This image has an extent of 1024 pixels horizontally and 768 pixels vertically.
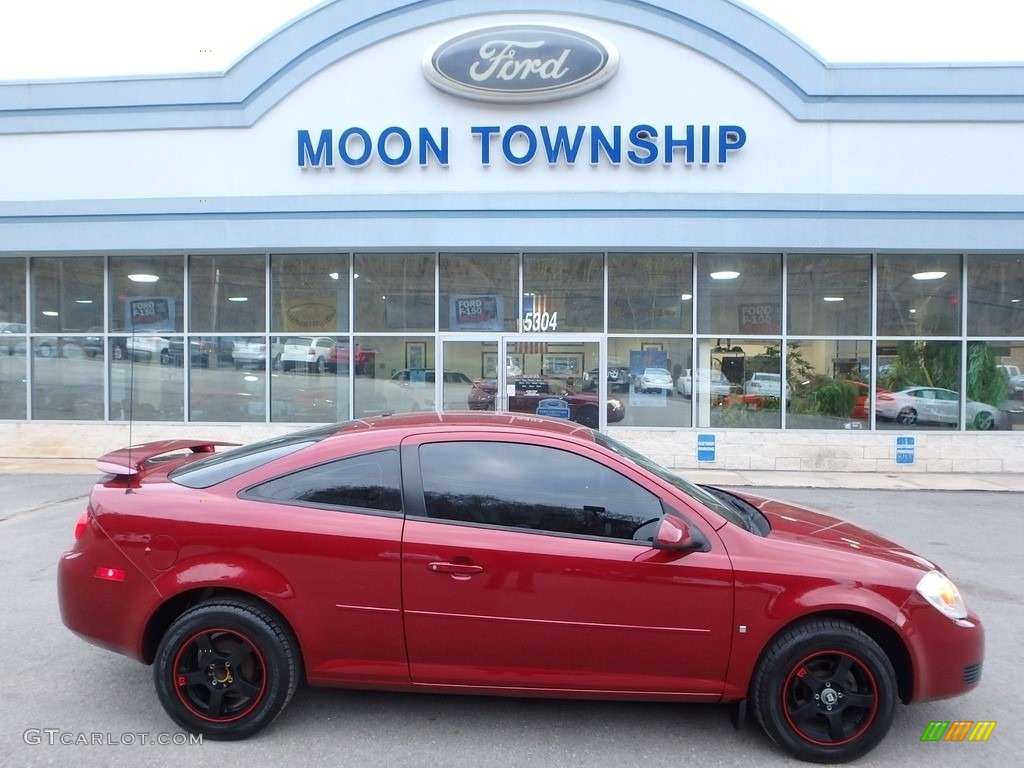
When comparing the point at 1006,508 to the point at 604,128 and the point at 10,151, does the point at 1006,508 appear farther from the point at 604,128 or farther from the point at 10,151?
the point at 10,151

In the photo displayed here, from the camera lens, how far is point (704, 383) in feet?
40.1

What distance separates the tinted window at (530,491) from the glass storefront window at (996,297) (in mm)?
11428

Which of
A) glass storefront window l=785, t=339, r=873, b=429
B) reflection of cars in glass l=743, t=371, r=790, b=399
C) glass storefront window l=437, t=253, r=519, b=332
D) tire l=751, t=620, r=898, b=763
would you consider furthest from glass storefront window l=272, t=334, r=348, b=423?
tire l=751, t=620, r=898, b=763

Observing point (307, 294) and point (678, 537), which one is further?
point (307, 294)

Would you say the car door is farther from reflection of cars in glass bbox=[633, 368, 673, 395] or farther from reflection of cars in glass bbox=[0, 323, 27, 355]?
reflection of cars in glass bbox=[0, 323, 27, 355]

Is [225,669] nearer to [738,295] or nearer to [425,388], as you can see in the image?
[425,388]

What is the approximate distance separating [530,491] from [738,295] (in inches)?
382

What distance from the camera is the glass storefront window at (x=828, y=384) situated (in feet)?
39.9

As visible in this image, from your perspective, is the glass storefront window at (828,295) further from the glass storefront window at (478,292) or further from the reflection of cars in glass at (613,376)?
the glass storefront window at (478,292)

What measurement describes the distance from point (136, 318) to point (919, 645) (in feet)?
43.0

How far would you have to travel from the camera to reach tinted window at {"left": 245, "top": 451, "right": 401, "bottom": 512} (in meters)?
3.49

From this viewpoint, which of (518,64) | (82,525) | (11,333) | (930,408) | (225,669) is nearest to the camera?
(225,669)

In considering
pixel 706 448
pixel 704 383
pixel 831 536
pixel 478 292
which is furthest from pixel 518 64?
pixel 831 536

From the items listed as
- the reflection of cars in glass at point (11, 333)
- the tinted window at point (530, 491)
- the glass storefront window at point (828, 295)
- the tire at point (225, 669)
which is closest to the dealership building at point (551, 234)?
the glass storefront window at point (828, 295)
